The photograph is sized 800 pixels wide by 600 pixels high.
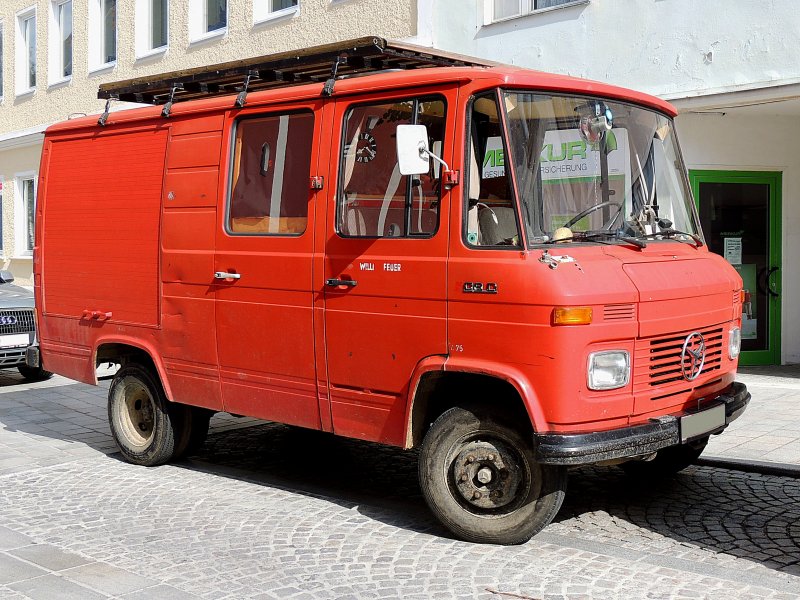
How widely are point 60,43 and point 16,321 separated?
14.7 m

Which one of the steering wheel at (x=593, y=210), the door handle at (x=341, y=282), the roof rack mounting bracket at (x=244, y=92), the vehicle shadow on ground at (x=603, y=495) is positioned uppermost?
the roof rack mounting bracket at (x=244, y=92)

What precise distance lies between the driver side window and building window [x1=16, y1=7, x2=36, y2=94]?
899 inches

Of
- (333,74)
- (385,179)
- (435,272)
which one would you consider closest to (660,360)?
(435,272)

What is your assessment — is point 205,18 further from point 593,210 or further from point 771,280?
point 593,210

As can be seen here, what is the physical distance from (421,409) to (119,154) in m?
3.34

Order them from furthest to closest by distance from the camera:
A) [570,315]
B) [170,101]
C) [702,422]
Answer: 1. [170,101]
2. [702,422]
3. [570,315]

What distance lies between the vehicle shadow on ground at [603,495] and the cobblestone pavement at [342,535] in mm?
16

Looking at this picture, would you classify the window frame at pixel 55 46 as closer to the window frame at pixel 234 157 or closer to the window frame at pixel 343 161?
the window frame at pixel 234 157

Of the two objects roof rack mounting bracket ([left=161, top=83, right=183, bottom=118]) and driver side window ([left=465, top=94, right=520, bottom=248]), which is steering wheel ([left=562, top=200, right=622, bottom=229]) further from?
roof rack mounting bracket ([left=161, top=83, right=183, bottom=118])

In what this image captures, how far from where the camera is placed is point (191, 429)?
7406 millimetres

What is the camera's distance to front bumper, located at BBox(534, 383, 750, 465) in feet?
16.1

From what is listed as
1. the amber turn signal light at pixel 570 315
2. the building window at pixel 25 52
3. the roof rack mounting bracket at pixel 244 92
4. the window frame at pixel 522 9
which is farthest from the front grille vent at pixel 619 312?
the building window at pixel 25 52

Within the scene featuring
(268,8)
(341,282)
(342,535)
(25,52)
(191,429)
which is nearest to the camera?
(342,535)

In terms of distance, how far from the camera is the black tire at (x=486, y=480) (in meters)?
5.22
